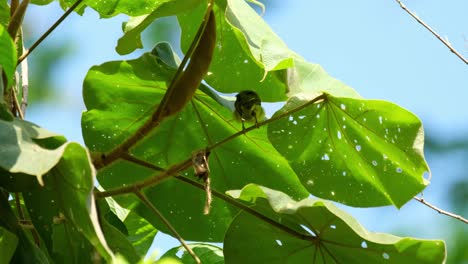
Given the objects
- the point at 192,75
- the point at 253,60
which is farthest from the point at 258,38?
the point at 192,75

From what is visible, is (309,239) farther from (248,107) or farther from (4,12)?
(4,12)

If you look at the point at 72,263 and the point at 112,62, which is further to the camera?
the point at 112,62

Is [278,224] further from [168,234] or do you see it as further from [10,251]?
[10,251]

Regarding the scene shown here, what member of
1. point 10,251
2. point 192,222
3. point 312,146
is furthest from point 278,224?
point 10,251

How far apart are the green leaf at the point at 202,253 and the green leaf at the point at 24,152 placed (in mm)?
655

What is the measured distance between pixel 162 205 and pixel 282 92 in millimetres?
303

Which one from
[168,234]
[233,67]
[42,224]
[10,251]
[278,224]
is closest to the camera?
[10,251]

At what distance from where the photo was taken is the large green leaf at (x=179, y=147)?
146 centimetres

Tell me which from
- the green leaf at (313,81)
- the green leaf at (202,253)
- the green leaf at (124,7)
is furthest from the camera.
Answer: the green leaf at (202,253)

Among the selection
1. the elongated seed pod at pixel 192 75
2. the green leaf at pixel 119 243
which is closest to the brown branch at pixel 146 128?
the elongated seed pod at pixel 192 75

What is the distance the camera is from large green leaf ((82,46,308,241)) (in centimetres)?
146

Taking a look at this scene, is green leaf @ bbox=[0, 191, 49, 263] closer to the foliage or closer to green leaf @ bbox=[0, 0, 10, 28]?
the foliage

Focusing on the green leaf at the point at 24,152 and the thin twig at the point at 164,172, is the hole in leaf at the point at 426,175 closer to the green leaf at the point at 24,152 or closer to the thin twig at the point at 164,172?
the thin twig at the point at 164,172

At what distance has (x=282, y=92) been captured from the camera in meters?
1.38
